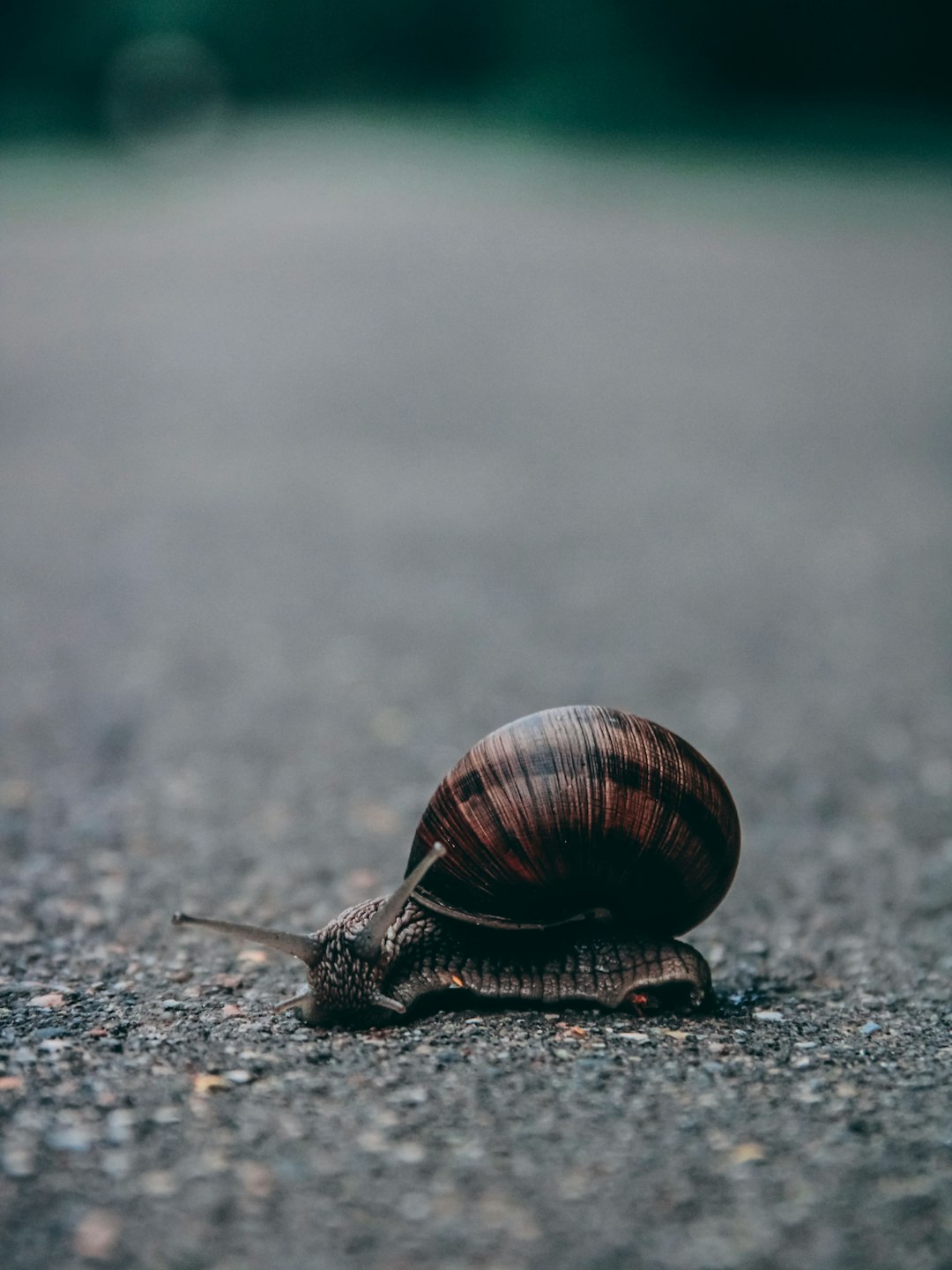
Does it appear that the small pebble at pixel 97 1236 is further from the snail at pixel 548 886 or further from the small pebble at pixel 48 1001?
the small pebble at pixel 48 1001

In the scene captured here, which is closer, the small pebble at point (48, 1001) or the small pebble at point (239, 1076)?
the small pebble at point (239, 1076)

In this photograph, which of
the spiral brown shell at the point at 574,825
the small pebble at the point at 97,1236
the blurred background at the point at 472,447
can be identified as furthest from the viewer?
the blurred background at the point at 472,447

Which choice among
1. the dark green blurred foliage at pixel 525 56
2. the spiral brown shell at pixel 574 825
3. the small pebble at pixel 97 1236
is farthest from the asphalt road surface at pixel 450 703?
the dark green blurred foliage at pixel 525 56

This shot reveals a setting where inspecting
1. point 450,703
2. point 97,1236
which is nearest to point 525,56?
point 450,703

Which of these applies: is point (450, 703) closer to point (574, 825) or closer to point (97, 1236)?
point (574, 825)

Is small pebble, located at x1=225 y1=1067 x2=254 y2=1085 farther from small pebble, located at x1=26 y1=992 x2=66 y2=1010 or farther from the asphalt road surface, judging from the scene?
small pebble, located at x1=26 y1=992 x2=66 y2=1010

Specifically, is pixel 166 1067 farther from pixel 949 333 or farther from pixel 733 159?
pixel 733 159
